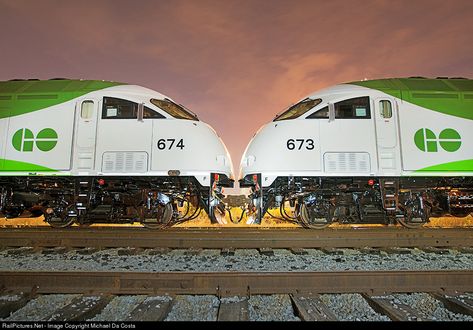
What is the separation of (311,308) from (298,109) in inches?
224

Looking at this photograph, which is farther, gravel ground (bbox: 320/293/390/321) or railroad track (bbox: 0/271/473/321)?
railroad track (bbox: 0/271/473/321)

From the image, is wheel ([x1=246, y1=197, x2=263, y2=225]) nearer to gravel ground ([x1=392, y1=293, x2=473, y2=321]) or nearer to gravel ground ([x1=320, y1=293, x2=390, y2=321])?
gravel ground ([x1=320, y1=293, x2=390, y2=321])

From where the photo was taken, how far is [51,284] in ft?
12.1

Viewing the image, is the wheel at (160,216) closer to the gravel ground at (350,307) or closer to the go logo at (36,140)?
the go logo at (36,140)

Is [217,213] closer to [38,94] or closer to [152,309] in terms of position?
[152,309]

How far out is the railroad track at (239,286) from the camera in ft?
10.7

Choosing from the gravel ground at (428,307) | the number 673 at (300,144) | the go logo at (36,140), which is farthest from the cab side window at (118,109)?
the gravel ground at (428,307)

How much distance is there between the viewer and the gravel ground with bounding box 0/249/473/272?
4.71m

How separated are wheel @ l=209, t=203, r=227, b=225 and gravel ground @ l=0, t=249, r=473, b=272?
201 cm

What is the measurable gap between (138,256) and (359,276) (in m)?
3.61

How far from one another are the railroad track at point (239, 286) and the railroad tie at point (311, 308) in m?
0.01

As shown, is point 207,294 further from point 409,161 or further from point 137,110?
point 409,161

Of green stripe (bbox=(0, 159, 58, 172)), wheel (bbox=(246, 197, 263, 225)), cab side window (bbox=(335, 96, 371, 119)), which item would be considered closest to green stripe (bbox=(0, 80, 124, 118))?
green stripe (bbox=(0, 159, 58, 172))

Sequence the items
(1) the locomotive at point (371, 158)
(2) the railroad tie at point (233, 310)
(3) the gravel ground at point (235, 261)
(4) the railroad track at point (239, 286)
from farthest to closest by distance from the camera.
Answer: (1) the locomotive at point (371, 158) < (3) the gravel ground at point (235, 261) < (4) the railroad track at point (239, 286) < (2) the railroad tie at point (233, 310)
